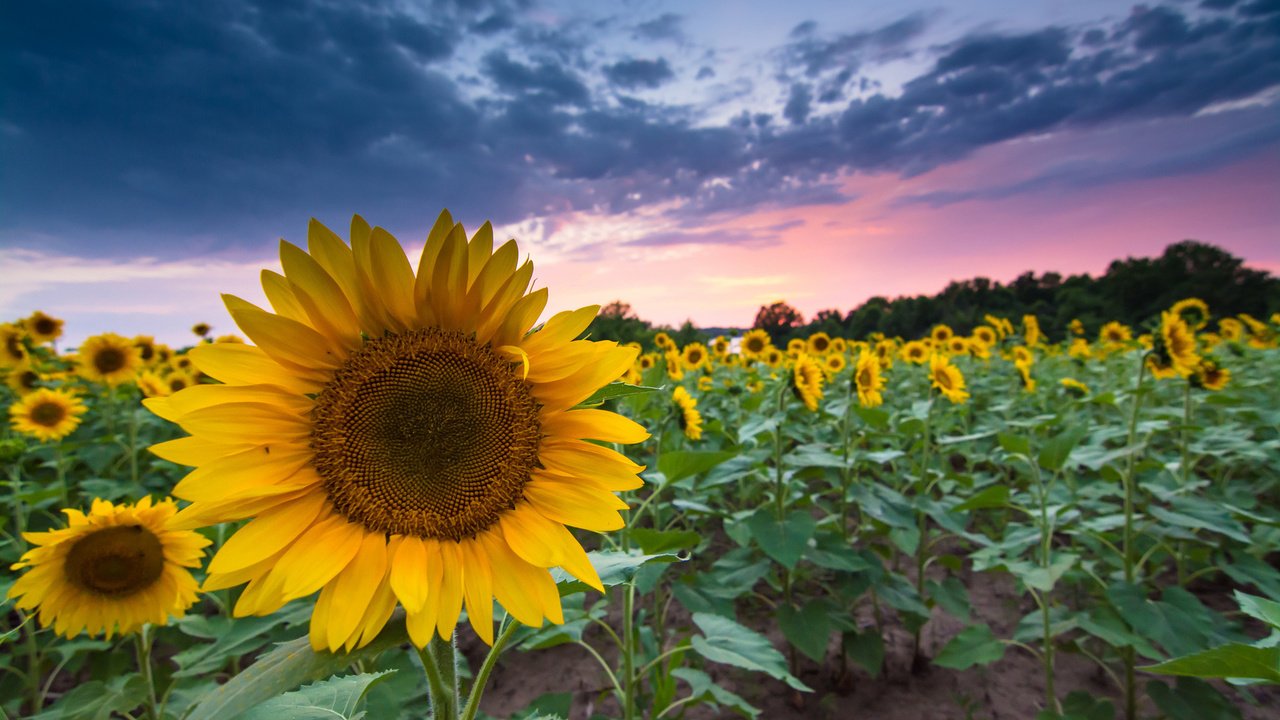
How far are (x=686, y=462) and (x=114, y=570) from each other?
5.95 ft

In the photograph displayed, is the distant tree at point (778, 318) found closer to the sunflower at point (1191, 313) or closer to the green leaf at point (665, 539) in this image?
the sunflower at point (1191, 313)

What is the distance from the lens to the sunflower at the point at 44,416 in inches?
166

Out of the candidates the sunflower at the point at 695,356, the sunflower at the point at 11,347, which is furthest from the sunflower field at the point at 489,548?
the sunflower at the point at 695,356

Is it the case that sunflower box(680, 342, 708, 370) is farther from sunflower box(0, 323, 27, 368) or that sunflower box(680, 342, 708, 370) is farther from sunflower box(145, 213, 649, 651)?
sunflower box(145, 213, 649, 651)

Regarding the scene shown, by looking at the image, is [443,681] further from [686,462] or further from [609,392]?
[686,462]

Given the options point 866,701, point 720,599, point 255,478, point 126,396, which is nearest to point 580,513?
point 255,478

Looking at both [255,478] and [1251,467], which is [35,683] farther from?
[1251,467]

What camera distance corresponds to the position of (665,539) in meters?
1.71

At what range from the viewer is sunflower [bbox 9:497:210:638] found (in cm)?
185

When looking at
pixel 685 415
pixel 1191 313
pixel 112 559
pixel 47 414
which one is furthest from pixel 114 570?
pixel 1191 313

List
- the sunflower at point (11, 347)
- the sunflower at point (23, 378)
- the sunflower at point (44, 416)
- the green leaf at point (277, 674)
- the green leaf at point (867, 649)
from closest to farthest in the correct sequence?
the green leaf at point (277, 674) < the green leaf at point (867, 649) < the sunflower at point (44, 416) < the sunflower at point (23, 378) < the sunflower at point (11, 347)

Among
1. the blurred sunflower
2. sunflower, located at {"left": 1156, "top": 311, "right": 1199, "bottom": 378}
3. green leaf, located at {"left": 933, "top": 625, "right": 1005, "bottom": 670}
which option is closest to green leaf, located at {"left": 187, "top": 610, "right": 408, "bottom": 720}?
green leaf, located at {"left": 933, "top": 625, "right": 1005, "bottom": 670}

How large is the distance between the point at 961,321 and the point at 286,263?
2759 cm

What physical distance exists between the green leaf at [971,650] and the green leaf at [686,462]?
5.37 feet
